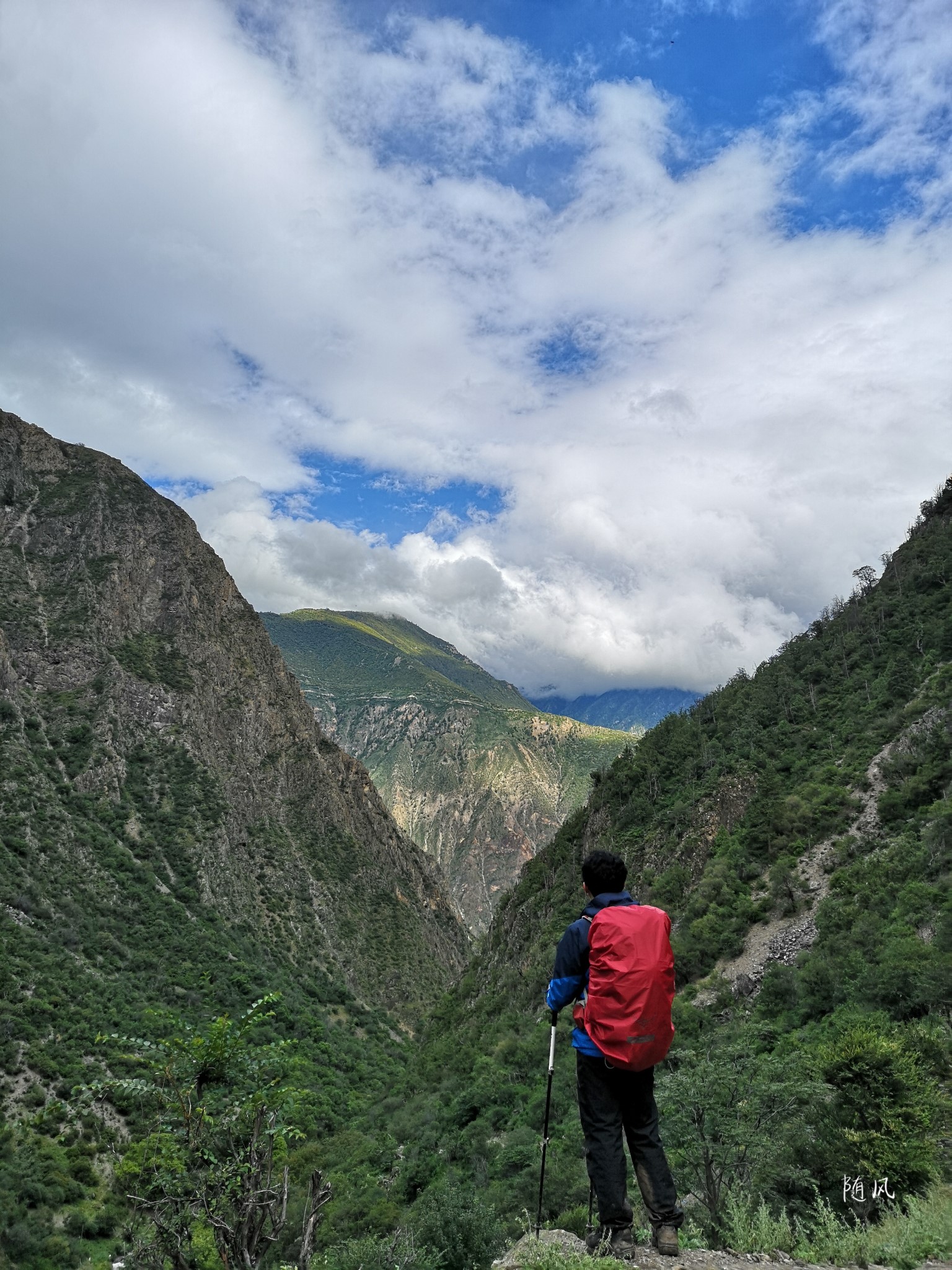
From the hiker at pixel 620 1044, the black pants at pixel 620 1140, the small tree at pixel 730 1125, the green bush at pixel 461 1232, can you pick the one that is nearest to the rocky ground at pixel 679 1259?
the hiker at pixel 620 1044

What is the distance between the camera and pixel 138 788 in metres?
69.2

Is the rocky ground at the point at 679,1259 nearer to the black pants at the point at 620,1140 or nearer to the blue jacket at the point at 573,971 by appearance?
the black pants at the point at 620,1140

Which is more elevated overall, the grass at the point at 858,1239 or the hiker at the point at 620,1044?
the hiker at the point at 620,1044

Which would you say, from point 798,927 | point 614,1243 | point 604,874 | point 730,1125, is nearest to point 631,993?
point 604,874

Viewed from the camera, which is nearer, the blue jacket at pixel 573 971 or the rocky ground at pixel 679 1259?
the rocky ground at pixel 679 1259

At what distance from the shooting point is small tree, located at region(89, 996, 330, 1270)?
5.75 metres

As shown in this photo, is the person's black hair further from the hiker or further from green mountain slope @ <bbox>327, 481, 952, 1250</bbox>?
green mountain slope @ <bbox>327, 481, 952, 1250</bbox>

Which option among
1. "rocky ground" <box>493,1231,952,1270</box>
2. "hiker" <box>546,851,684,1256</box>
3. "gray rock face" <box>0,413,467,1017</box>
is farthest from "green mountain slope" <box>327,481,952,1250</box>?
"gray rock face" <box>0,413,467,1017</box>

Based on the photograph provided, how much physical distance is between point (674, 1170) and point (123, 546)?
315 ft

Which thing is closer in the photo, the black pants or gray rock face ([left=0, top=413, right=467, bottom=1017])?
the black pants

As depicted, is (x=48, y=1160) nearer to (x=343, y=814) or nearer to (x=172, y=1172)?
(x=172, y=1172)

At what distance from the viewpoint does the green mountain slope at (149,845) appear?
121 ft

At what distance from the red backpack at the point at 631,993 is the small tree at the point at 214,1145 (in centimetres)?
296

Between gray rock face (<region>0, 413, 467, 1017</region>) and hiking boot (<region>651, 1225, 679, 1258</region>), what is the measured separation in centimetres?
6010
